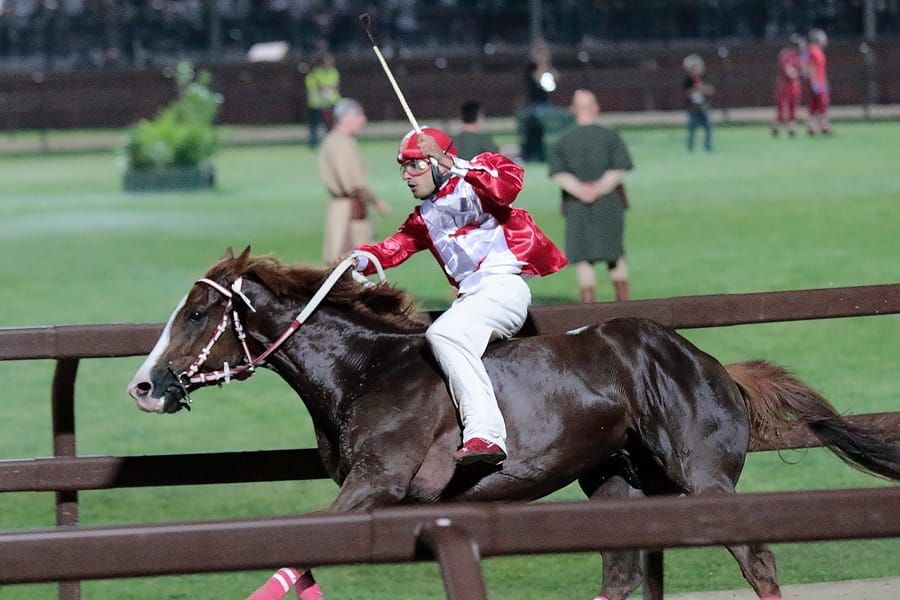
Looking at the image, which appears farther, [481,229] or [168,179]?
[168,179]

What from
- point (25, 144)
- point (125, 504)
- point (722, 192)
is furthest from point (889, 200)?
point (25, 144)

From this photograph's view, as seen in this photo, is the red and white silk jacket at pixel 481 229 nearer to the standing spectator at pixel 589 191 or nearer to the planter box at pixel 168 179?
the standing spectator at pixel 589 191

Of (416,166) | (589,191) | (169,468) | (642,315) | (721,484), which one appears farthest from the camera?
(589,191)

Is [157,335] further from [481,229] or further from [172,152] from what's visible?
[172,152]

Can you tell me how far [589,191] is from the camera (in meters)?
13.5

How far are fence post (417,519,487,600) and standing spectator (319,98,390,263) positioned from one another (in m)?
11.3

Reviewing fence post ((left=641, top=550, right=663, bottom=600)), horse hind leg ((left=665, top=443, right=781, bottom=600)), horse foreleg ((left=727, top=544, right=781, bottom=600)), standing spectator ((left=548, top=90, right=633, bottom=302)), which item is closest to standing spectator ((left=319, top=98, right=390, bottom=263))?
standing spectator ((left=548, top=90, right=633, bottom=302))

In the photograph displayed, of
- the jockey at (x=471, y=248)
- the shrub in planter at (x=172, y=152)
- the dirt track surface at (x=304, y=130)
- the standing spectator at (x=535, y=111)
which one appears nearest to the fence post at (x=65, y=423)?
the jockey at (x=471, y=248)

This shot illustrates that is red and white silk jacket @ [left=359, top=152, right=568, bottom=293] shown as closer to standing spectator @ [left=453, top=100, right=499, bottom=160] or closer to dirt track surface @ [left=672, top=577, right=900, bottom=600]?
dirt track surface @ [left=672, top=577, right=900, bottom=600]

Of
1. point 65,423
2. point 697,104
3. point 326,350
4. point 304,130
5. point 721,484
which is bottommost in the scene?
point 304,130

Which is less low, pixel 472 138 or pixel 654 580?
pixel 472 138

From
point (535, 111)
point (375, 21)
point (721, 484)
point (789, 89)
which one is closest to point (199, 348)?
point (721, 484)

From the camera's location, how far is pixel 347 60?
4072 cm

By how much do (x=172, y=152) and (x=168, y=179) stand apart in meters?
0.49
